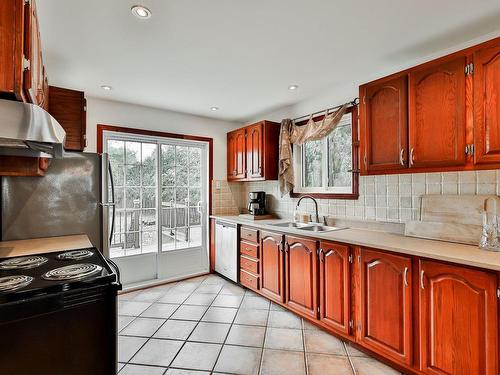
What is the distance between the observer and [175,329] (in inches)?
97.4

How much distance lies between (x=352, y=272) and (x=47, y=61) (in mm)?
3145

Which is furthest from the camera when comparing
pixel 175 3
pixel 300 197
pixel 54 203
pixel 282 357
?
pixel 300 197

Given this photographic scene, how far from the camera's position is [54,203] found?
223cm

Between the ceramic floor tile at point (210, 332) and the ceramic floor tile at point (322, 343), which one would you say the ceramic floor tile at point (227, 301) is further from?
the ceramic floor tile at point (322, 343)

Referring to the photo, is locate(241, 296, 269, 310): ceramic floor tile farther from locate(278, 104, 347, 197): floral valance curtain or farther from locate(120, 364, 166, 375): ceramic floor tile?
locate(278, 104, 347, 197): floral valance curtain

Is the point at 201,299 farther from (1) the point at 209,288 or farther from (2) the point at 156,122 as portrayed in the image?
A: (2) the point at 156,122

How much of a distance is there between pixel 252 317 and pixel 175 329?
0.75m

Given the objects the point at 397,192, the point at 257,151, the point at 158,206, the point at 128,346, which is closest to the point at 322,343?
the point at 397,192

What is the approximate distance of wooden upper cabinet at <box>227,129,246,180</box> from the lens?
391 cm

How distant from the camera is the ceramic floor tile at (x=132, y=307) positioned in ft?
9.20

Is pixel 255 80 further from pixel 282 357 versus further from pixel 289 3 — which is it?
pixel 282 357

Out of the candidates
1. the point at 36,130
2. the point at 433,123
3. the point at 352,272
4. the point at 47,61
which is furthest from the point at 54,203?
the point at 433,123

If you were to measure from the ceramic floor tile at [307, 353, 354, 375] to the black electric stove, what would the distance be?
1.38 m

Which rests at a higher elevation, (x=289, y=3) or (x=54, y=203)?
(x=289, y=3)
